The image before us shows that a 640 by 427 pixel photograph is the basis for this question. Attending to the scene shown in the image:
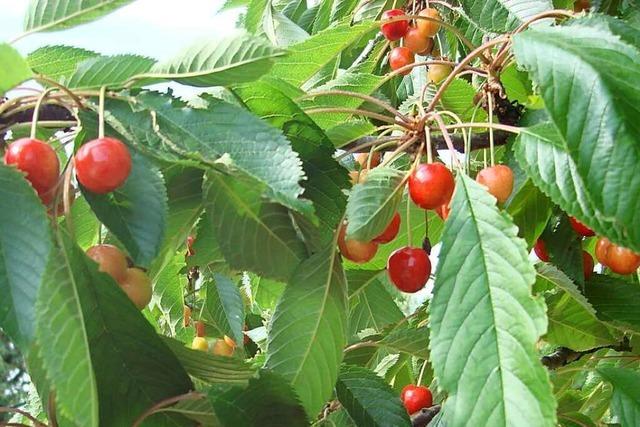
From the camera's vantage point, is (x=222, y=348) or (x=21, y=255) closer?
(x=21, y=255)

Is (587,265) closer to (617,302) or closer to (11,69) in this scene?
(617,302)

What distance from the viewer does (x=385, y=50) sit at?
221cm

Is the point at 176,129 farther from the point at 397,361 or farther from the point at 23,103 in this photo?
the point at 397,361

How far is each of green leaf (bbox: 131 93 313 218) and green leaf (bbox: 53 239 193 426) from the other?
5.9 inches

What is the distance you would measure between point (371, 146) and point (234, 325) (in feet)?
2.89

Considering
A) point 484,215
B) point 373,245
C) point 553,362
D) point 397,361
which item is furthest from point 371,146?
point 397,361

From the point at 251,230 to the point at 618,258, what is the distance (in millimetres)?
570

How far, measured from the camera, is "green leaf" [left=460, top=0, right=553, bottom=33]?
153 cm

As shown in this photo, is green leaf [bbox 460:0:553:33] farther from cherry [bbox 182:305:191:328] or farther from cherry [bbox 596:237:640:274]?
cherry [bbox 182:305:191:328]

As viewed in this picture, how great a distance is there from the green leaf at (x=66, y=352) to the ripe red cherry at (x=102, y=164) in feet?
0.29

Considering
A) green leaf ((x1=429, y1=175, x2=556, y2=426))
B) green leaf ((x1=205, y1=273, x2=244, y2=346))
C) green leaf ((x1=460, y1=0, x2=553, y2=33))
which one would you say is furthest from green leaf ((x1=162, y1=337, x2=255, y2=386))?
green leaf ((x1=205, y1=273, x2=244, y2=346))

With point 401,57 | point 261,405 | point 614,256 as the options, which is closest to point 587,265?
point 614,256

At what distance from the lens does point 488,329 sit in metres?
0.94

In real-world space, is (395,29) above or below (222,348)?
above
